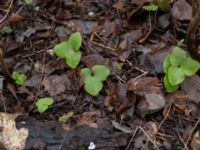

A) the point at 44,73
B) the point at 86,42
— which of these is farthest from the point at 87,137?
the point at 86,42

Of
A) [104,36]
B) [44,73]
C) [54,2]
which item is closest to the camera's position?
[44,73]

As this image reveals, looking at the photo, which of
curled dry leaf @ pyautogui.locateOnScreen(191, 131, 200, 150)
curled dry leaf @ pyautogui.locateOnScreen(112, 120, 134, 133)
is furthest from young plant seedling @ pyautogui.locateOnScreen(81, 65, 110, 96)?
curled dry leaf @ pyautogui.locateOnScreen(191, 131, 200, 150)

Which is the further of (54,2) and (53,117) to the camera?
(54,2)

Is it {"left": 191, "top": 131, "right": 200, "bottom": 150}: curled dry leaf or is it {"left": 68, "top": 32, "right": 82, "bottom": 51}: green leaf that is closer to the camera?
{"left": 191, "top": 131, "right": 200, "bottom": 150}: curled dry leaf

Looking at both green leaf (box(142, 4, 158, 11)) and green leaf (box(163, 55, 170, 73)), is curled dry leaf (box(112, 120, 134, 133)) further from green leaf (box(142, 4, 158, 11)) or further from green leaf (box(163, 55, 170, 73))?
green leaf (box(142, 4, 158, 11))

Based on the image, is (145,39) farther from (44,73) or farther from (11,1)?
(11,1)

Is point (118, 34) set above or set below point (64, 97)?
above

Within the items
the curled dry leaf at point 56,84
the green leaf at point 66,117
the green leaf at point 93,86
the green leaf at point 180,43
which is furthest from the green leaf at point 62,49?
the green leaf at point 180,43
